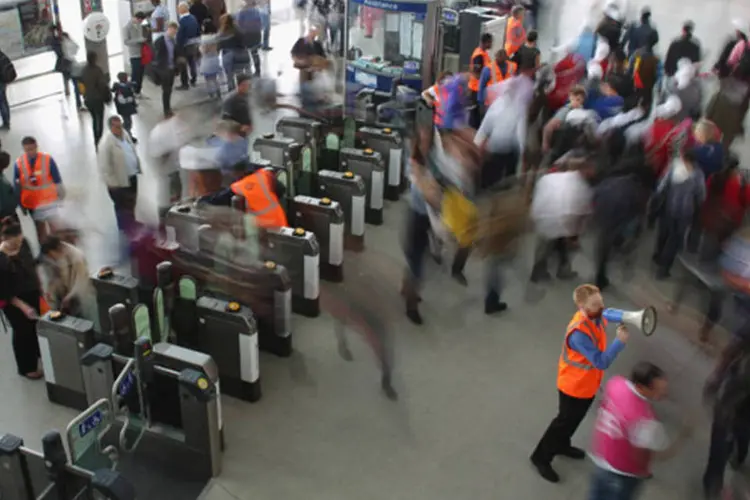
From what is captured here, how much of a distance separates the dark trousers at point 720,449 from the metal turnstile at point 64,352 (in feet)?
13.8

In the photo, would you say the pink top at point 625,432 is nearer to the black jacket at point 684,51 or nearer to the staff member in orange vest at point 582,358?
the staff member in orange vest at point 582,358

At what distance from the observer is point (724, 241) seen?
682 centimetres

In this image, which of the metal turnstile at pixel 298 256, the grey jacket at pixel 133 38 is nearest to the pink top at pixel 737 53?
the metal turnstile at pixel 298 256

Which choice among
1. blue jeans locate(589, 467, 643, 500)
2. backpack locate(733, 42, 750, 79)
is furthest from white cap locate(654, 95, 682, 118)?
blue jeans locate(589, 467, 643, 500)

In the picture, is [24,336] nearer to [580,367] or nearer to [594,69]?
[580,367]

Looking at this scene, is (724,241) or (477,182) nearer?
(724,241)

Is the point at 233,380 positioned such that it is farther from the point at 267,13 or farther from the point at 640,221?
the point at 267,13

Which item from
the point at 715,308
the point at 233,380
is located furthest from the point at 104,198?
the point at 715,308

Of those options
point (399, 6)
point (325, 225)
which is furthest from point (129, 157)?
point (399, 6)

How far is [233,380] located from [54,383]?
1.31 m

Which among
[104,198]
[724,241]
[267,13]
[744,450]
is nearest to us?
[744,450]

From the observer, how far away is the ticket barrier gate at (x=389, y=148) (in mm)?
8969

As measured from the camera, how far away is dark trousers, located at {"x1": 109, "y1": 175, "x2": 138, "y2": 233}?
24.5 feet

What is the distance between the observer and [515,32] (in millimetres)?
11578
